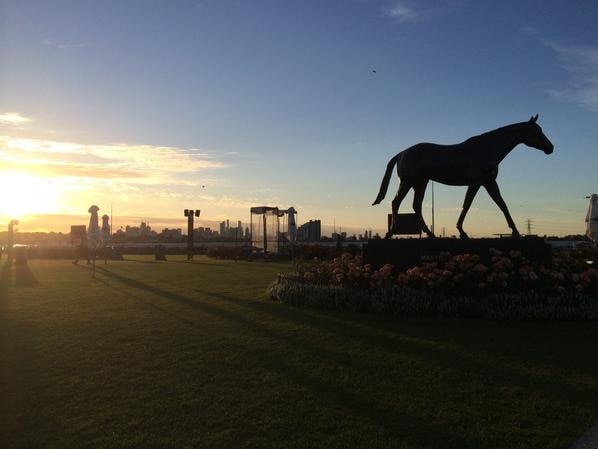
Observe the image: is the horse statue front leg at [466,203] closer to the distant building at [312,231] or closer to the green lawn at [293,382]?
the green lawn at [293,382]

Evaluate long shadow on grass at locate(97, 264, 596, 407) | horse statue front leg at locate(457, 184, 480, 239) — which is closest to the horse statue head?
horse statue front leg at locate(457, 184, 480, 239)

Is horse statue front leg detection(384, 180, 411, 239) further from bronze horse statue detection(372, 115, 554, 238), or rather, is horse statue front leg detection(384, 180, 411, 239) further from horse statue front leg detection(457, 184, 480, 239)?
horse statue front leg detection(457, 184, 480, 239)

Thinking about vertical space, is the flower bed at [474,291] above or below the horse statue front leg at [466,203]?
below

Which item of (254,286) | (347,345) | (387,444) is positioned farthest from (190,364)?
(254,286)

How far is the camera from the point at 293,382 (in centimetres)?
574

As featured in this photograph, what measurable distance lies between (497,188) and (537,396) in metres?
7.43

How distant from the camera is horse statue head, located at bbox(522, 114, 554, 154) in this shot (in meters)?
11.9

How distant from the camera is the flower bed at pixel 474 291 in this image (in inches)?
366

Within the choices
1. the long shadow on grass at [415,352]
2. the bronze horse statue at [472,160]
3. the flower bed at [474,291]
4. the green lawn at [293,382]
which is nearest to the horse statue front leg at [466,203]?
the bronze horse statue at [472,160]

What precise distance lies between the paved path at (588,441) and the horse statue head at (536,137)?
29.1ft

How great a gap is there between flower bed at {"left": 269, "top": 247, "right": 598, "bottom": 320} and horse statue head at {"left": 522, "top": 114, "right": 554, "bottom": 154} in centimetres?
254

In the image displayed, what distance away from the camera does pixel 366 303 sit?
10406 millimetres

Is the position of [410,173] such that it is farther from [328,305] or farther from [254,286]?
[254,286]

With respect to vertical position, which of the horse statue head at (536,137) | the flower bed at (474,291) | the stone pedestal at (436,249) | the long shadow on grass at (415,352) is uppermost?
the horse statue head at (536,137)
